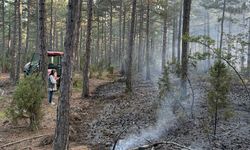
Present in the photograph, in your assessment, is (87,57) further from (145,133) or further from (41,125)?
(145,133)

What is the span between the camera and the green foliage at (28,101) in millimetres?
10711

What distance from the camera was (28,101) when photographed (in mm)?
10742

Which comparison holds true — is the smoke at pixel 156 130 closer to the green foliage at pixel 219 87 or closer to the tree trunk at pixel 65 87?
the green foliage at pixel 219 87

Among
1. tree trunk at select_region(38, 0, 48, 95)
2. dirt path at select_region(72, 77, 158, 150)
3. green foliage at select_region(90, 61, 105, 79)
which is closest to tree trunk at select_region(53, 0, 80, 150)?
dirt path at select_region(72, 77, 158, 150)

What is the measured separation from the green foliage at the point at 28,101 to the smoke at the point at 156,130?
2.96 meters

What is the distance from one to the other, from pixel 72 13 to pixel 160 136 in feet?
15.2

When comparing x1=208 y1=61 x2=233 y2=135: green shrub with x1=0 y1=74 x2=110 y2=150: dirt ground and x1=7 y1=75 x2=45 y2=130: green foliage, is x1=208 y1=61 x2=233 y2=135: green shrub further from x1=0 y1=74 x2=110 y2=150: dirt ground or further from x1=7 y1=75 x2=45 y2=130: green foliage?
→ x1=7 y1=75 x2=45 y2=130: green foliage

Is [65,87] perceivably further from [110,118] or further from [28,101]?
[110,118]

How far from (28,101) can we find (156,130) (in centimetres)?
399

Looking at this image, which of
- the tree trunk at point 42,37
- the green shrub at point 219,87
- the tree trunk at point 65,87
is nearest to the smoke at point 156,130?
the green shrub at point 219,87

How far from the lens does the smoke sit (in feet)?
30.7

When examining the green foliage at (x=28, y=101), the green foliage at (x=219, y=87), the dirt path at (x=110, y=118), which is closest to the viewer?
the green foliage at (x=219, y=87)

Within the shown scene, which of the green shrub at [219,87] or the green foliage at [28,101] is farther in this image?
the green foliage at [28,101]

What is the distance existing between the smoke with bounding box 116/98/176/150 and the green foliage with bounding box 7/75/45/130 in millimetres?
2956
